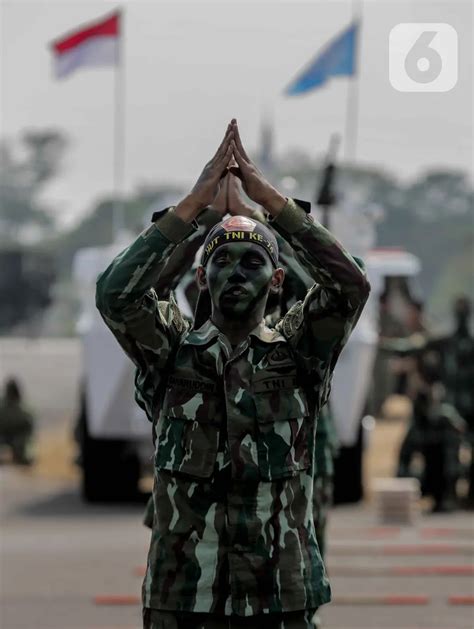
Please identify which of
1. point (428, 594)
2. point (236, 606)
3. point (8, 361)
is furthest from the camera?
point (8, 361)

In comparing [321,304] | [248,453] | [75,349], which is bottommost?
[75,349]

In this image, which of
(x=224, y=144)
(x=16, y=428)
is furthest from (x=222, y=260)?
(x=16, y=428)

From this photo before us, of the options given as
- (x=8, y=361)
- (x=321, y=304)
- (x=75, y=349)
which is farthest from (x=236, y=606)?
(x=75, y=349)

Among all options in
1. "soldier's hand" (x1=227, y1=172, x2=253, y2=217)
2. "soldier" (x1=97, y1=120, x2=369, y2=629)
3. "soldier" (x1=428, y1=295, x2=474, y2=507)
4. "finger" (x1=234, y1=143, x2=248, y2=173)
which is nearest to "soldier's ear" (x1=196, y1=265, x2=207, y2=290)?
"soldier" (x1=97, y1=120, x2=369, y2=629)

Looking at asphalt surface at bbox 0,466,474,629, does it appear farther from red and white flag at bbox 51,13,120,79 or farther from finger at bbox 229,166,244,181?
red and white flag at bbox 51,13,120,79

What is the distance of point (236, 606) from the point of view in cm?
653

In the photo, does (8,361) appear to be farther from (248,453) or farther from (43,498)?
(248,453)

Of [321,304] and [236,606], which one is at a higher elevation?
[321,304]

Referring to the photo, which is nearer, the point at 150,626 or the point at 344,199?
the point at 150,626

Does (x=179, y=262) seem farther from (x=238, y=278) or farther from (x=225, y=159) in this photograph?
(x=225, y=159)

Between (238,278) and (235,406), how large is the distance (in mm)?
382

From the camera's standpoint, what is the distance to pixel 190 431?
6.62m

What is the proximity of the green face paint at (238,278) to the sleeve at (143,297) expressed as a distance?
0.14 m

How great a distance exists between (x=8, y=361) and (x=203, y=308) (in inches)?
1807
